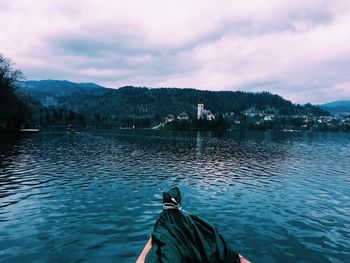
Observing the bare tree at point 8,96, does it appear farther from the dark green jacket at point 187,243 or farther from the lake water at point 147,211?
the dark green jacket at point 187,243

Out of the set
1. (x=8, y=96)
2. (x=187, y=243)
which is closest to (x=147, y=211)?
(x=187, y=243)

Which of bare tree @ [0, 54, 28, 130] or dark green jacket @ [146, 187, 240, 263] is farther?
bare tree @ [0, 54, 28, 130]

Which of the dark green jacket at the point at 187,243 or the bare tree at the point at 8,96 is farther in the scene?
the bare tree at the point at 8,96

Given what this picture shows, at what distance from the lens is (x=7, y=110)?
94062 millimetres

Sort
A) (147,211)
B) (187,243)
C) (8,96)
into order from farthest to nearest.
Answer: (8,96)
(147,211)
(187,243)

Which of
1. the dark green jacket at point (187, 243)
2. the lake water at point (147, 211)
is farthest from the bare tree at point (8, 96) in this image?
the dark green jacket at point (187, 243)

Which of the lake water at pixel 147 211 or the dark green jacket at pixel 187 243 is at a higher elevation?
the dark green jacket at pixel 187 243

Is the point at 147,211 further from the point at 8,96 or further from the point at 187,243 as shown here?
the point at 8,96

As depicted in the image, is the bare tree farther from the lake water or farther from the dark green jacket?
the dark green jacket

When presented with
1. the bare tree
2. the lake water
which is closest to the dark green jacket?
the lake water

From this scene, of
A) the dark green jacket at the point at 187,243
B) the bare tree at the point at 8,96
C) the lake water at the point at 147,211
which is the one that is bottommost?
the lake water at the point at 147,211

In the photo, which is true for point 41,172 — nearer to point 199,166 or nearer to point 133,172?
point 133,172

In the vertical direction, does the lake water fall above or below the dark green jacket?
below

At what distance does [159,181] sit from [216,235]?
68.9 feet
